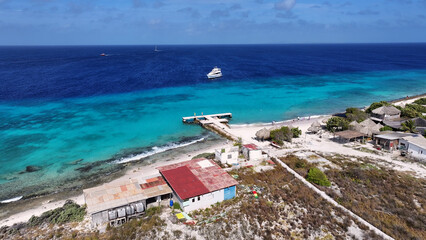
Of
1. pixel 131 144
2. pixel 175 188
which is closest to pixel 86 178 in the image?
pixel 131 144

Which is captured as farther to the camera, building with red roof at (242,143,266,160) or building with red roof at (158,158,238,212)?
building with red roof at (242,143,266,160)

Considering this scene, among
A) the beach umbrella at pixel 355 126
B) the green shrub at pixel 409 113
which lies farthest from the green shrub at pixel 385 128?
the green shrub at pixel 409 113

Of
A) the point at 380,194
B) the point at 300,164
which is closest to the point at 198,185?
the point at 300,164

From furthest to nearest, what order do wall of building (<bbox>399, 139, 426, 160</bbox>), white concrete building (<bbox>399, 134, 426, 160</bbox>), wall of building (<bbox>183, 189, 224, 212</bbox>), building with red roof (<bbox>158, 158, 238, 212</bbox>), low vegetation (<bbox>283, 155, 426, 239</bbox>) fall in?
white concrete building (<bbox>399, 134, 426, 160</bbox>) < wall of building (<bbox>399, 139, 426, 160</bbox>) < building with red roof (<bbox>158, 158, 238, 212</bbox>) < wall of building (<bbox>183, 189, 224, 212</bbox>) < low vegetation (<bbox>283, 155, 426, 239</bbox>)

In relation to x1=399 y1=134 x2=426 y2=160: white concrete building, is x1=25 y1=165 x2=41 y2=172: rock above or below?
below

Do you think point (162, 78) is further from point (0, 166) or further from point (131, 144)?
point (0, 166)

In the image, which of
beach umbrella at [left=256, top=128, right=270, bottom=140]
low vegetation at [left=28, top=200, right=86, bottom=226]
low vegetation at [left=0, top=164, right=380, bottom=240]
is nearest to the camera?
low vegetation at [left=0, top=164, right=380, bottom=240]

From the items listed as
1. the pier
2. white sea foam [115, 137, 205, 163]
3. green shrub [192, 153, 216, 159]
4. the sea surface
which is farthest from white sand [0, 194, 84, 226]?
the pier

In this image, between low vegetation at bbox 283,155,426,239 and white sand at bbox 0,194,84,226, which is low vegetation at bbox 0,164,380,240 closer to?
low vegetation at bbox 283,155,426,239

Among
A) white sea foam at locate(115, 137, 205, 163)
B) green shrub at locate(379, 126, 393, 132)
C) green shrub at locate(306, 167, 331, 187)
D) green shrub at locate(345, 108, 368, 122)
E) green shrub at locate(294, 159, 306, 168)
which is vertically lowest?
white sea foam at locate(115, 137, 205, 163)
